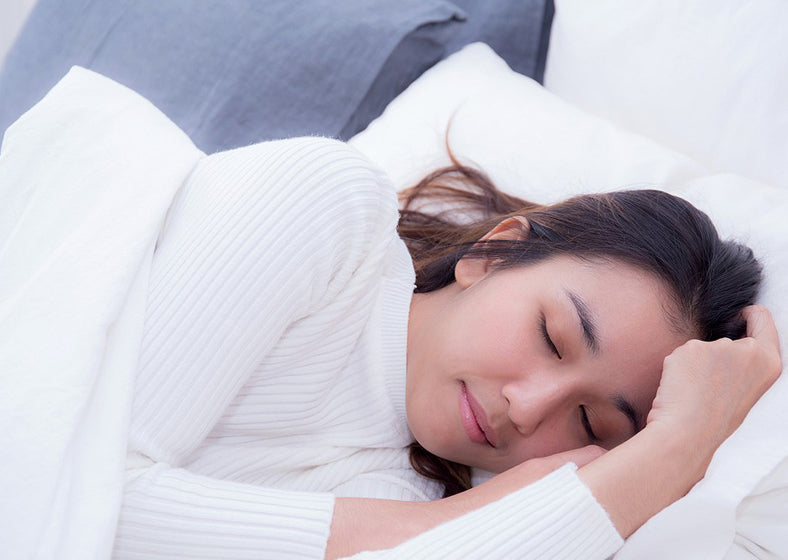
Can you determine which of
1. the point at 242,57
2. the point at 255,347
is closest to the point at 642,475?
the point at 255,347

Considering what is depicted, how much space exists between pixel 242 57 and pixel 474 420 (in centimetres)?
85

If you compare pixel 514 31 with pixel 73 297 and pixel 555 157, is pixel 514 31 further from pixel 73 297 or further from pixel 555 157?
pixel 73 297

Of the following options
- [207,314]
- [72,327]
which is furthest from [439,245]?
[72,327]

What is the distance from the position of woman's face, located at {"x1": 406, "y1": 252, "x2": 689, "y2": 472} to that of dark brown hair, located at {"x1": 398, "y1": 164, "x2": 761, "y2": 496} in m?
0.02

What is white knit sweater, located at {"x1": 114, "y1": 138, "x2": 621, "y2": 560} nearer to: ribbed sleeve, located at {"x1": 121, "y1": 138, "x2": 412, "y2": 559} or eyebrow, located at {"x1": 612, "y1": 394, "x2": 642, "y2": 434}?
ribbed sleeve, located at {"x1": 121, "y1": 138, "x2": 412, "y2": 559}

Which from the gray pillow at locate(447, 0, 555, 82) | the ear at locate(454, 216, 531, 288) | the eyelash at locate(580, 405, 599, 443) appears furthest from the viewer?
the gray pillow at locate(447, 0, 555, 82)

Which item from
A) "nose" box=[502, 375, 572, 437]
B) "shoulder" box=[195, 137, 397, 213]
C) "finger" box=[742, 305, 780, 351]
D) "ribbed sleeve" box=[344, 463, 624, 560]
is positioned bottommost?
"ribbed sleeve" box=[344, 463, 624, 560]

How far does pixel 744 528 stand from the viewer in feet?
2.86

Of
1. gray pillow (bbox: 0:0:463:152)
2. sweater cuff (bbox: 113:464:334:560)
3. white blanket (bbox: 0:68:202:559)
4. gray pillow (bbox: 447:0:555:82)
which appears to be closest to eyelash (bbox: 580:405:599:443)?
sweater cuff (bbox: 113:464:334:560)

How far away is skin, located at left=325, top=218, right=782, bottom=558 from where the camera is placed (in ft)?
2.82

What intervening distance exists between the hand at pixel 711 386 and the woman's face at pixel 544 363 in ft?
0.15

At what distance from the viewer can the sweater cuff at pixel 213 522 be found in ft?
2.70

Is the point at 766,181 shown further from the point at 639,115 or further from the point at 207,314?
A: the point at 207,314

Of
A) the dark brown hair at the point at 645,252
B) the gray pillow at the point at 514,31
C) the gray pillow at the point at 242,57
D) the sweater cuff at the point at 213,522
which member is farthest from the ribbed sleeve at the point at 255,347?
the gray pillow at the point at 514,31
